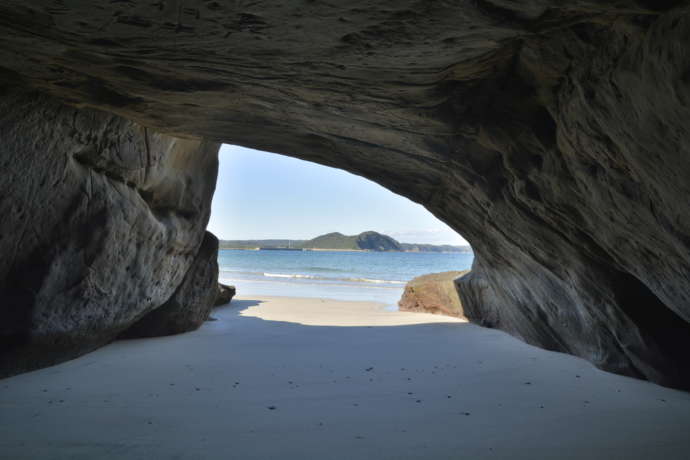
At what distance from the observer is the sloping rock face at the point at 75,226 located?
3.81 meters

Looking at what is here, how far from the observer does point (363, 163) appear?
5.20m

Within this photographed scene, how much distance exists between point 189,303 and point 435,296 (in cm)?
505

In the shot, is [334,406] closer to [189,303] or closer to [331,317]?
[189,303]

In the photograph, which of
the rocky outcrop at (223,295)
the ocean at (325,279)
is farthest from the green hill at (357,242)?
the rocky outcrop at (223,295)

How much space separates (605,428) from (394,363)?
2.14 metres

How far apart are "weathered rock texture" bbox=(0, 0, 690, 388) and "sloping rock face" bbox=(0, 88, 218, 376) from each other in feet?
0.75

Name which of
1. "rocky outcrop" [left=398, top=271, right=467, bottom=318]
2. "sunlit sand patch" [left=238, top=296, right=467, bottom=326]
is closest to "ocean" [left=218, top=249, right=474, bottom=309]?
"rocky outcrop" [left=398, top=271, right=467, bottom=318]

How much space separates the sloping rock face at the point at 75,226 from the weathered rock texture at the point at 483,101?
0.23 m

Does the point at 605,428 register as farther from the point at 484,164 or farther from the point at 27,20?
the point at 27,20

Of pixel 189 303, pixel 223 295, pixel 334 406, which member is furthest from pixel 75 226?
pixel 223 295

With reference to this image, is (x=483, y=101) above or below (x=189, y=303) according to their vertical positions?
above

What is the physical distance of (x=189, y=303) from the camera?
675cm

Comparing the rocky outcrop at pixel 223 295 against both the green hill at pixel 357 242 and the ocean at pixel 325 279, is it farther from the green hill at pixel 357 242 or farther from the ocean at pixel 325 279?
the green hill at pixel 357 242

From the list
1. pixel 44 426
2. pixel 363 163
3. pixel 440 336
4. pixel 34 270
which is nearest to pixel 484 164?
pixel 363 163
